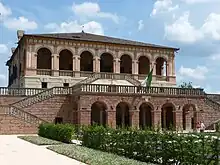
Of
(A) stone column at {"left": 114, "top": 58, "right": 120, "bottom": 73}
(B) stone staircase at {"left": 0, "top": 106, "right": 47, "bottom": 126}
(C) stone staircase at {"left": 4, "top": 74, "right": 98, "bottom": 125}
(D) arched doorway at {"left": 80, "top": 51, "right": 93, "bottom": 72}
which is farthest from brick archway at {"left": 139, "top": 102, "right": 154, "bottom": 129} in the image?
(B) stone staircase at {"left": 0, "top": 106, "right": 47, "bottom": 126}

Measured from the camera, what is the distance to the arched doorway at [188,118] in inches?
1601

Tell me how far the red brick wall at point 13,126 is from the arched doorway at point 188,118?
16.9 meters

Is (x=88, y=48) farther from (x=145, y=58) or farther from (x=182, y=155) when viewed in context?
(x=182, y=155)

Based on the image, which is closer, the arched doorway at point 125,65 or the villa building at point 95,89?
the villa building at point 95,89

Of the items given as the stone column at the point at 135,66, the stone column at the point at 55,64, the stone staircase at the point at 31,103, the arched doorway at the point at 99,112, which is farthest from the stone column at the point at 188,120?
the stone column at the point at 55,64

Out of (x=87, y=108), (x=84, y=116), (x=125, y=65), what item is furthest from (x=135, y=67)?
(x=84, y=116)

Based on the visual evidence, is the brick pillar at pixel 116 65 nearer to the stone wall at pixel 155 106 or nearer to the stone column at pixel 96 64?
the stone column at pixel 96 64

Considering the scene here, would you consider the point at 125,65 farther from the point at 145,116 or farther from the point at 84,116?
the point at 84,116

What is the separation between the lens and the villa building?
3503cm

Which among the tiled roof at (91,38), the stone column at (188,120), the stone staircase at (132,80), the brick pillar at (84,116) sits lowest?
the stone column at (188,120)

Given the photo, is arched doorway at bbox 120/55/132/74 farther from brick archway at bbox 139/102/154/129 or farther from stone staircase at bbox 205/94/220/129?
stone staircase at bbox 205/94/220/129

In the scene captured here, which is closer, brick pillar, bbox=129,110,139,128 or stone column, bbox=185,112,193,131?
brick pillar, bbox=129,110,139,128

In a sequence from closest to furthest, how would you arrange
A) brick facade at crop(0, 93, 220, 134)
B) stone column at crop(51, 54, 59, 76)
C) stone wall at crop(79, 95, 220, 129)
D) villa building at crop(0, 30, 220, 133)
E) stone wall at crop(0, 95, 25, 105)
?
brick facade at crop(0, 93, 220, 134)
stone wall at crop(79, 95, 220, 129)
villa building at crop(0, 30, 220, 133)
stone wall at crop(0, 95, 25, 105)
stone column at crop(51, 54, 59, 76)

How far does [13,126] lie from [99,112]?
9.99m
